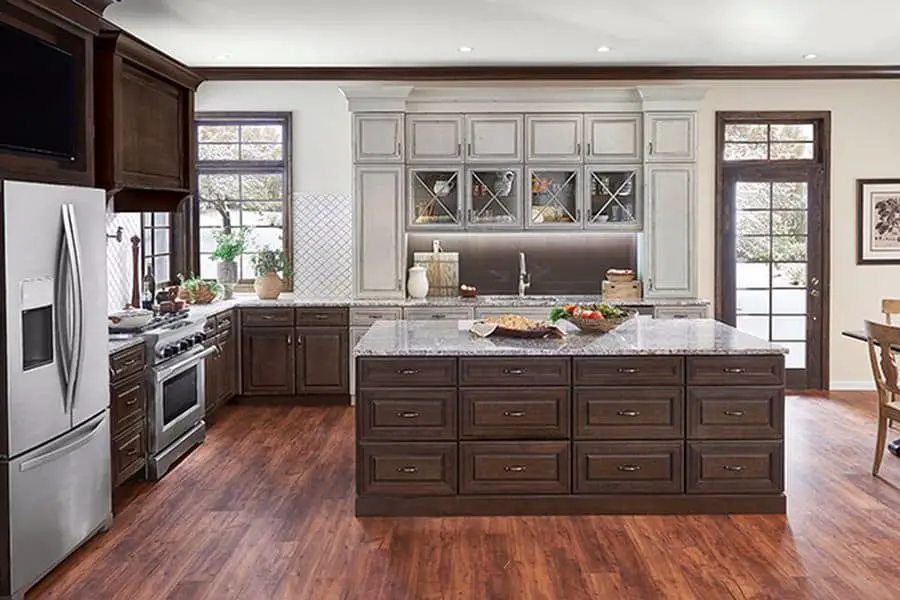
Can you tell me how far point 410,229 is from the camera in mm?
7578

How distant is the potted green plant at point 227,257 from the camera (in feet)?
25.6

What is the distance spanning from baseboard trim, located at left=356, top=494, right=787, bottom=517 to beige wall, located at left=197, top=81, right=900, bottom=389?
3.64 meters

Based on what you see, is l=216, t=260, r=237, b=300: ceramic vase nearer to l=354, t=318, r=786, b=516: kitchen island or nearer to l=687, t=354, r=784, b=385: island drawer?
l=354, t=318, r=786, b=516: kitchen island

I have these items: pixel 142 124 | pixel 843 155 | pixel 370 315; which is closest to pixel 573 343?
pixel 142 124

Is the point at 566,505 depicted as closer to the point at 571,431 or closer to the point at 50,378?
the point at 571,431

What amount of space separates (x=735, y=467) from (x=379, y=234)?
150 inches

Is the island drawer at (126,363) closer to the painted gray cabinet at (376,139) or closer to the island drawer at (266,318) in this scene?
the island drawer at (266,318)

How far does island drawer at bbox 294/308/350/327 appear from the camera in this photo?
289 inches

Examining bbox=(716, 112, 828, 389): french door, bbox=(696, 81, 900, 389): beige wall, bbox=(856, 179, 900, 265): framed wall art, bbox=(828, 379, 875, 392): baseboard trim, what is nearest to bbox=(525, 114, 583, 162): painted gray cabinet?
bbox=(696, 81, 900, 389): beige wall

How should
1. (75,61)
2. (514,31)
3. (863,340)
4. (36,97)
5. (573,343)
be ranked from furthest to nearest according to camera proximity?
(514,31), (863,340), (573,343), (75,61), (36,97)

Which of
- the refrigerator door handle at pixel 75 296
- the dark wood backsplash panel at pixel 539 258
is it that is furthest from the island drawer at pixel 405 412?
the dark wood backsplash panel at pixel 539 258

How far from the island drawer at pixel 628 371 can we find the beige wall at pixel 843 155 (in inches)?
143

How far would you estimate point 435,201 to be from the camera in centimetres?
758

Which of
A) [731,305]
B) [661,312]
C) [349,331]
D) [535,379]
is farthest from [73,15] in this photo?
[731,305]
